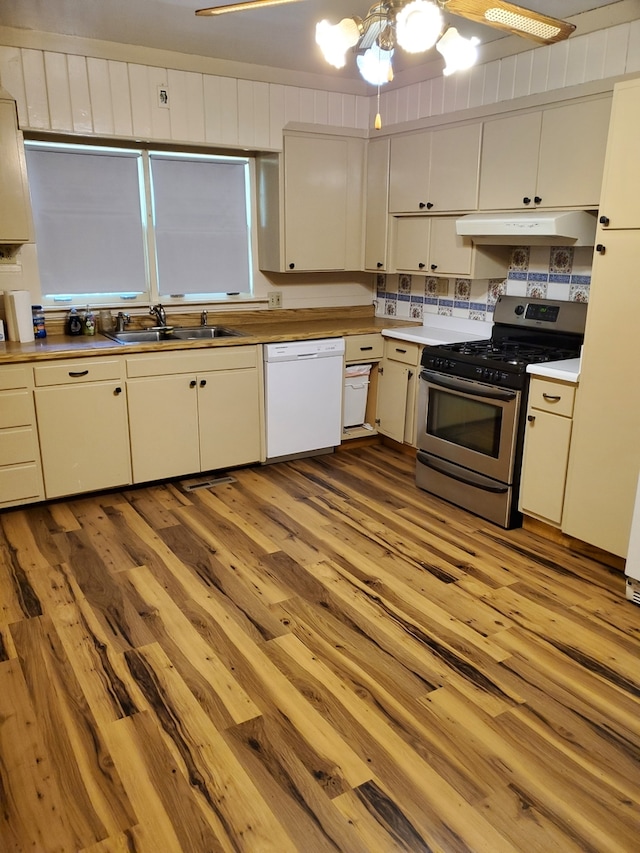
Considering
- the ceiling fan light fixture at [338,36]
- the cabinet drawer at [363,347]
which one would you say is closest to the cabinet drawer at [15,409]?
the cabinet drawer at [363,347]

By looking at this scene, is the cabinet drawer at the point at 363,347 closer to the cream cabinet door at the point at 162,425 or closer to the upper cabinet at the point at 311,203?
the upper cabinet at the point at 311,203

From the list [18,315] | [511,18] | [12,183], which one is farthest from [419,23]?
[18,315]

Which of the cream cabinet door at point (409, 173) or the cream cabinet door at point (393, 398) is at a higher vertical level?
the cream cabinet door at point (409, 173)

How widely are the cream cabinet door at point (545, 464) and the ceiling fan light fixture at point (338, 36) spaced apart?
6.42ft

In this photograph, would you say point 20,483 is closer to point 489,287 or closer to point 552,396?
point 552,396

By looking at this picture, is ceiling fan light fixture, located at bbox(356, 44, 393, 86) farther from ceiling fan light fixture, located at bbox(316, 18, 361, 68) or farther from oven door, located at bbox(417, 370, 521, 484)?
oven door, located at bbox(417, 370, 521, 484)

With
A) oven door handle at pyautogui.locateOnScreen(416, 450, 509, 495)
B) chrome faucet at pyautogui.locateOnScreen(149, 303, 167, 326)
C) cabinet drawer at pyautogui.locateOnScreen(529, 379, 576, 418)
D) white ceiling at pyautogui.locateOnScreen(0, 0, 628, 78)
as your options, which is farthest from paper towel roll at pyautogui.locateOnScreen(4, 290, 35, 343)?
cabinet drawer at pyautogui.locateOnScreen(529, 379, 576, 418)

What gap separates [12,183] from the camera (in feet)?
11.5

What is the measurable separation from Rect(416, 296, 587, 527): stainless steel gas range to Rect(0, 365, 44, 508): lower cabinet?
2245mm

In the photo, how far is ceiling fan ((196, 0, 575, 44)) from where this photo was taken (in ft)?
6.35

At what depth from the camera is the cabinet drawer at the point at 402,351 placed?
4339mm

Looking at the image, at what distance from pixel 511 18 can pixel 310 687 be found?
2.44m

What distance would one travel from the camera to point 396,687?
2.28m

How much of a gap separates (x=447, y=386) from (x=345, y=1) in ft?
6.55
